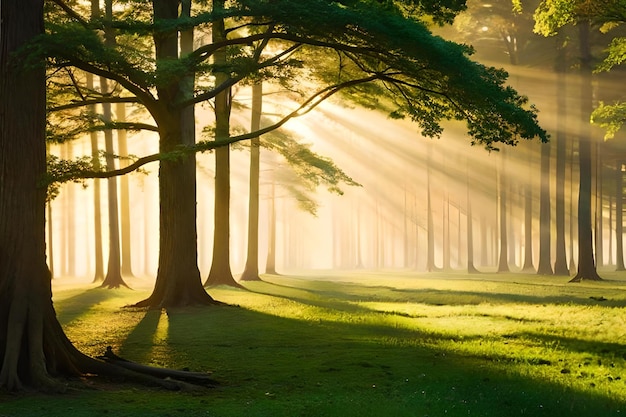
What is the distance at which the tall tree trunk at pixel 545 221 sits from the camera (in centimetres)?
4128

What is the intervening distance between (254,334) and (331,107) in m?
35.6

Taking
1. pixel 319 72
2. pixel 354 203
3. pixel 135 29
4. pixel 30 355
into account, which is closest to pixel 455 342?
pixel 30 355

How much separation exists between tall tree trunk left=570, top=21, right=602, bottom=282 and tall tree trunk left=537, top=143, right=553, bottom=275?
25.7 ft

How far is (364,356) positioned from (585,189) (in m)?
23.6

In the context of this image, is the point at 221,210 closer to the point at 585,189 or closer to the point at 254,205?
the point at 254,205

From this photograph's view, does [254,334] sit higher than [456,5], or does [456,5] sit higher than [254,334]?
[456,5]

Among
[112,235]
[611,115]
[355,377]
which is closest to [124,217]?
[112,235]

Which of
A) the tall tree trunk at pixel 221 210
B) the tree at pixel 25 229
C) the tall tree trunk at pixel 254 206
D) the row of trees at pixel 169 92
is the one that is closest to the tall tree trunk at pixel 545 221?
the tall tree trunk at pixel 254 206

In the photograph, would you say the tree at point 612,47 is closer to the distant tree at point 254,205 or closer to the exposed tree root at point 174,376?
the distant tree at point 254,205

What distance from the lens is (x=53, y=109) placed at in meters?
18.3

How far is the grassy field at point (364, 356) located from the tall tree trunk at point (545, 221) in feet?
60.4

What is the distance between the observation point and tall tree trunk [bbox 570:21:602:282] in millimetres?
32125

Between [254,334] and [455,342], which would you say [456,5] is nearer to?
[455,342]

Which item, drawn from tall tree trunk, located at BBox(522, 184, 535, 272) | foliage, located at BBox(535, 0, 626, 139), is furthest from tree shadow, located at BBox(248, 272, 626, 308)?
tall tree trunk, located at BBox(522, 184, 535, 272)
